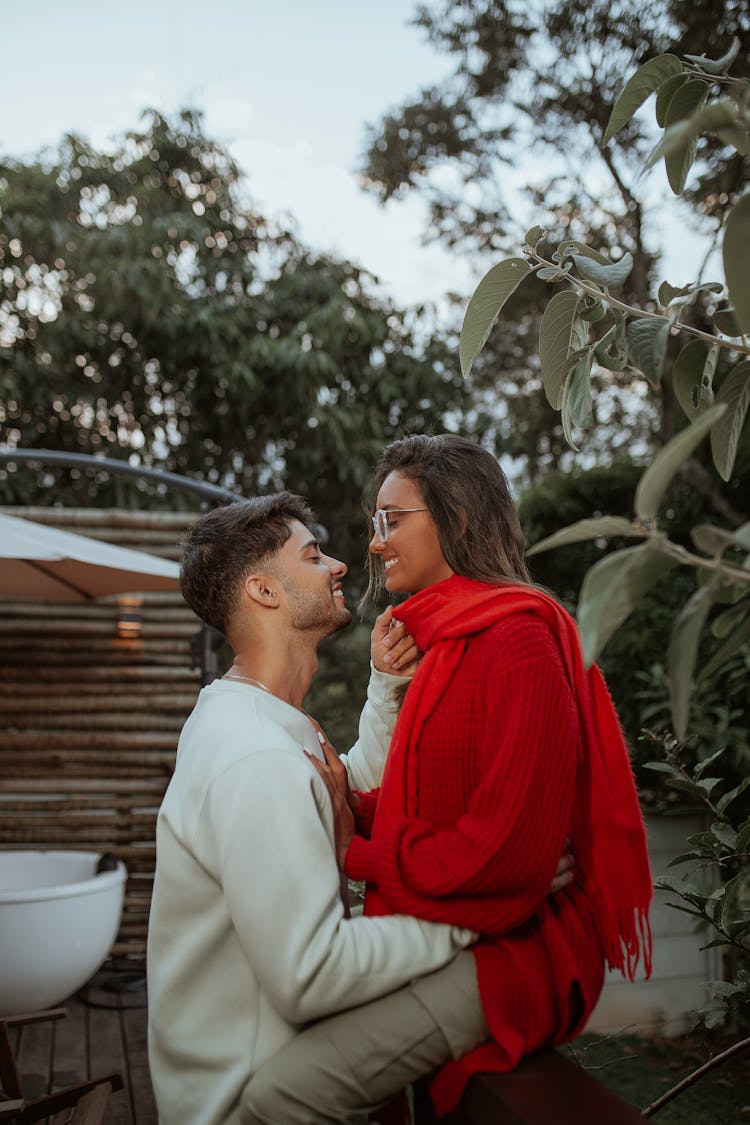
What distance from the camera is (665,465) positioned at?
75cm

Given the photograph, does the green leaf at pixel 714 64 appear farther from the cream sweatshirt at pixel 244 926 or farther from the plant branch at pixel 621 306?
the cream sweatshirt at pixel 244 926

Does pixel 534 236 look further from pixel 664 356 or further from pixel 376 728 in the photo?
pixel 376 728

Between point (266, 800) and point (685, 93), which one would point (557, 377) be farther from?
point (266, 800)

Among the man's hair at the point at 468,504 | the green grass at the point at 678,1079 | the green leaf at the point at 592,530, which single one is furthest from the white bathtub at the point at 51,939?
the green leaf at the point at 592,530

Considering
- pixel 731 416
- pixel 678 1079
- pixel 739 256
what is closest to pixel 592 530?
pixel 739 256

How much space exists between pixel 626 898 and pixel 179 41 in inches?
381

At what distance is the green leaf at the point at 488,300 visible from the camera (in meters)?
1.25

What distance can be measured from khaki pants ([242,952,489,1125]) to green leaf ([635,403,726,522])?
0.89m

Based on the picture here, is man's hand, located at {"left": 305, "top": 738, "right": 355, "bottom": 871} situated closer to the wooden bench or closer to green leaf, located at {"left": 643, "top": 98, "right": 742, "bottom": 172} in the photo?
the wooden bench

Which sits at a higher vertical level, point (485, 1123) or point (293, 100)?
point (293, 100)

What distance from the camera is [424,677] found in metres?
1.58

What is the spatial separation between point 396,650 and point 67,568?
8.99ft

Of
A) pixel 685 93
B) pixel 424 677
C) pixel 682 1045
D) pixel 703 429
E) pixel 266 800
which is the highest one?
pixel 685 93

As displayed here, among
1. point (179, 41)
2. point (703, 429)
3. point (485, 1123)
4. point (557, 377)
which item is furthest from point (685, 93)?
point (179, 41)
